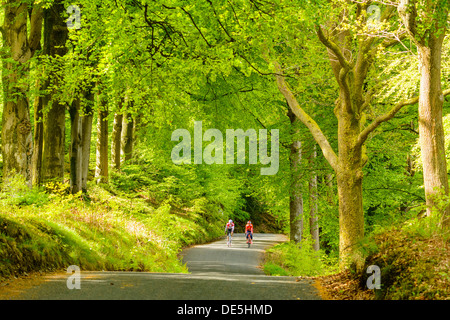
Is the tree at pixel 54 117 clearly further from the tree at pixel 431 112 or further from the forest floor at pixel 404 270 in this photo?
the tree at pixel 431 112

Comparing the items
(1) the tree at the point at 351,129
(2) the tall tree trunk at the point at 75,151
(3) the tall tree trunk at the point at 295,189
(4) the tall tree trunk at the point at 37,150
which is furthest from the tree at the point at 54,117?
(3) the tall tree trunk at the point at 295,189

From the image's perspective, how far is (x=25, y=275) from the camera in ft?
31.1

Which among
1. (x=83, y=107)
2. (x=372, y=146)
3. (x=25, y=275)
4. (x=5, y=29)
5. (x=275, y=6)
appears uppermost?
(x=5, y=29)

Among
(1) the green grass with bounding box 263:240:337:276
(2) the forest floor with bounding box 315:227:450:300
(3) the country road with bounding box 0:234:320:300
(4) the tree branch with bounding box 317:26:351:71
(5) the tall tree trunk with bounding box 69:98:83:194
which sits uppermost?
(4) the tree branch with bounding box 317:26:351:71

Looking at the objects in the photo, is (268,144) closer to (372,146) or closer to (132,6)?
(372,146)

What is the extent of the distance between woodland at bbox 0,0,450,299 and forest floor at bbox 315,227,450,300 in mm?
29

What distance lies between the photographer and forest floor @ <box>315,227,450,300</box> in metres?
6.43

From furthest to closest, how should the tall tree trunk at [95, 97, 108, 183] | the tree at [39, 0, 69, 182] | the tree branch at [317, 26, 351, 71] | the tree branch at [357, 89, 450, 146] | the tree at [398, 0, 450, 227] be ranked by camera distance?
the tall tree trunk at [95, 97, 108, 183]
the tree at [39, 0, 69, 182]
the tree branch at [317, 26, 351, 71]
the tree branch at [357, 89, 450, 146]
the tree at [398, 0, 450, 227]

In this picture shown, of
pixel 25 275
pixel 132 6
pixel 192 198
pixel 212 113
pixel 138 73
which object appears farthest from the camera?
pixel 192 198

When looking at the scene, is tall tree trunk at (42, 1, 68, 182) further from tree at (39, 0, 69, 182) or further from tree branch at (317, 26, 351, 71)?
tree branch at (317, 26, 351, 71)

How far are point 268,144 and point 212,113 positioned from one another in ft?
11.5

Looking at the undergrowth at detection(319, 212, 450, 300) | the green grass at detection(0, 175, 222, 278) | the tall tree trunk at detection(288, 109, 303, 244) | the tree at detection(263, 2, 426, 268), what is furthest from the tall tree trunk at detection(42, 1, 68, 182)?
the undergrowth at detection(319, 212, 450, 300)

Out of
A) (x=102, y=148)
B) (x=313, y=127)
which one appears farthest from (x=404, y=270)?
(x=102, y=148)
